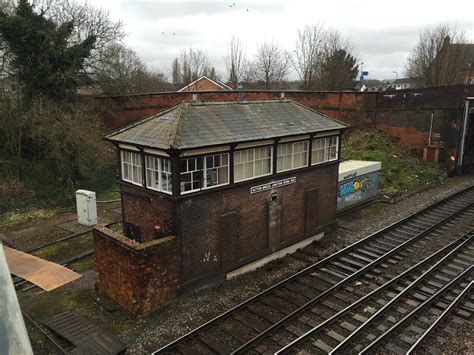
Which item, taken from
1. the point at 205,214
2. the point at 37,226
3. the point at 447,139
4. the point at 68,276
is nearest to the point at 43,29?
the point at 37,226

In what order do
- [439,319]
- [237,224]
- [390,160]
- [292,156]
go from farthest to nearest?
1. [390,160]
2. [292,156]
3. [237,224]
4. [439,319]

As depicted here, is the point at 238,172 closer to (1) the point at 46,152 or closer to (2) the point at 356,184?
(2) the point at 356,184

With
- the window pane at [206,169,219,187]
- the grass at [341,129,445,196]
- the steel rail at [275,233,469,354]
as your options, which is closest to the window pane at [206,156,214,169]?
the window pane at [206,169,219,187]

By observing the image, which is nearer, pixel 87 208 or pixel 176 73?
pixel 87 208

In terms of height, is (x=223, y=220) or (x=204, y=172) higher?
(x=204, y=172)

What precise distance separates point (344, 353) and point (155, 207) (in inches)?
210

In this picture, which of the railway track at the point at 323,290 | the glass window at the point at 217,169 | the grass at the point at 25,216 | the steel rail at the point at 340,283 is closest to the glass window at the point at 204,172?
the glass window at the point at 217,169

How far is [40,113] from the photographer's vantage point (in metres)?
17.8

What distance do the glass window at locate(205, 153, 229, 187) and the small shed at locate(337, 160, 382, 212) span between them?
6.85 metres

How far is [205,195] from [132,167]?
88.8 inches

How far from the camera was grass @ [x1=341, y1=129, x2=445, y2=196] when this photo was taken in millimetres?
19766

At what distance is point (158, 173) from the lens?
9.20 metres

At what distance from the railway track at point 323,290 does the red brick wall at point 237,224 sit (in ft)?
4.49

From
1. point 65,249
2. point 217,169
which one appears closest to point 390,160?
point 217,169
